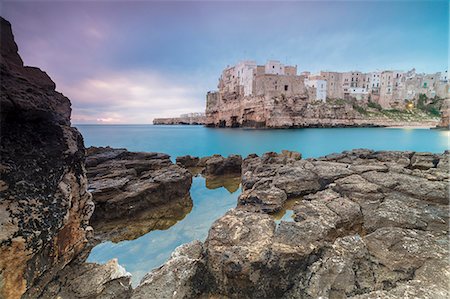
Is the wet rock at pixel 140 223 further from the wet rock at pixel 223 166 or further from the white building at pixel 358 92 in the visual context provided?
the white building at pixel 358 92

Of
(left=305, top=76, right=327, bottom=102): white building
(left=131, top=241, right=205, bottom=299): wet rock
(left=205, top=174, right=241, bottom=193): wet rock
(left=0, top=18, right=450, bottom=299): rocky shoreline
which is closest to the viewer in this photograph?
(left=0, top=18, right=450, bottom=299): rocky shoreline

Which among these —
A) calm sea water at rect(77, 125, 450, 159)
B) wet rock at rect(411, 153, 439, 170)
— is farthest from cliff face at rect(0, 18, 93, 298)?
calm sea water at rect(77, 125, 450, 159)

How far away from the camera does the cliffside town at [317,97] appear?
202ft

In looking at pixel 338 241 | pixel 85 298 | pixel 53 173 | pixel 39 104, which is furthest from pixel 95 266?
pixel 338 241

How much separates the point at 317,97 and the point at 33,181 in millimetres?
86073

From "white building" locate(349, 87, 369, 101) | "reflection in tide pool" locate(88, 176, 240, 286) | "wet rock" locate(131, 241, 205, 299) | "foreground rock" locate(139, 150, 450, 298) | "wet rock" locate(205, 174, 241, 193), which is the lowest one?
"reflection in tide pool" locate(88, 176, 240, 286)

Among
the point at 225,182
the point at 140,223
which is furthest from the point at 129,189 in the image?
→ the point at 225,182

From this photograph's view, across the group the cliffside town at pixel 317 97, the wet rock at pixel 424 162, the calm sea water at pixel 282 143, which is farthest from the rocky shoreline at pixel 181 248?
the cliffside town at pixel 317 97

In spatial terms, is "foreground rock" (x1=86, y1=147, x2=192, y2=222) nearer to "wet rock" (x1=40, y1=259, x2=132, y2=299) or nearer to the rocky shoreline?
the rocky shoreline

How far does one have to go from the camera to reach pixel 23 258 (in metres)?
2.61

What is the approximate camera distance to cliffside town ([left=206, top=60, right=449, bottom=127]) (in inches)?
2430

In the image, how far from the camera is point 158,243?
6.66m

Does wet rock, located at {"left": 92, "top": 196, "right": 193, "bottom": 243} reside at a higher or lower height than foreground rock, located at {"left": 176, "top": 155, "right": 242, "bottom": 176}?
lower

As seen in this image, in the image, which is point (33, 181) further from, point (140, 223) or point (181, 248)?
point (140, 223)
